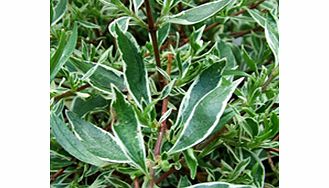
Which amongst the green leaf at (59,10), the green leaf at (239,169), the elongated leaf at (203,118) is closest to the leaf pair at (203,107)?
the elongated leaf at (203,118)

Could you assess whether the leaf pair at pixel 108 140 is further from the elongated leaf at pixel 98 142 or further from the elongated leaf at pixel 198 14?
the elongated leaf at pixel 198 14

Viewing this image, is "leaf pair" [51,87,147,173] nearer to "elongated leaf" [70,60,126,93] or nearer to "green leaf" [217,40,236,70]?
"elongated leaf" [70,60,126,93]

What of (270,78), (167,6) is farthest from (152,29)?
(270,78)

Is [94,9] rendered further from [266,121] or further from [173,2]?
[266,121]

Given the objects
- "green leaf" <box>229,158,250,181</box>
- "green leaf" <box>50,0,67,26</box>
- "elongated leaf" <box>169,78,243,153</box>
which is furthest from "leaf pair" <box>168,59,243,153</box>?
"green leaf" <box>50,0,67,26</box>

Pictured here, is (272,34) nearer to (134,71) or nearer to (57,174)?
(134,71)
